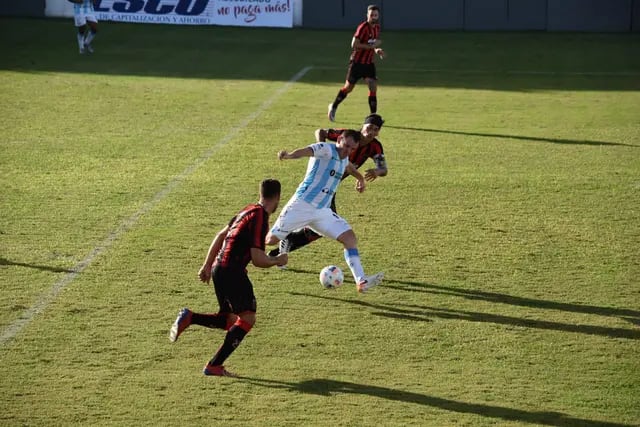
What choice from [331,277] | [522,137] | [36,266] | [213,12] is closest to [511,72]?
[522,137]

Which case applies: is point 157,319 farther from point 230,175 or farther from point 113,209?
point 230,175

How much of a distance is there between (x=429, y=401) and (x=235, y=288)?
1.99 meters

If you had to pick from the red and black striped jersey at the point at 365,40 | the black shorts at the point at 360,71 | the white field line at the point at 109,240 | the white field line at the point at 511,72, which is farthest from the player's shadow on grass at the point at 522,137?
the white field line at the point at 511,72

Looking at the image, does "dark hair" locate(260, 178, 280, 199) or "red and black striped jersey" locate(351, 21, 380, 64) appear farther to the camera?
"red and black striped jersey" locate(351, 21, 380, 64)

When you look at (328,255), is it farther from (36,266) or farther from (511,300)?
(36,266)

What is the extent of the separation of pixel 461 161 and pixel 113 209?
634 centimetres

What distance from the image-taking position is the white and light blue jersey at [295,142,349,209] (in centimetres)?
1130

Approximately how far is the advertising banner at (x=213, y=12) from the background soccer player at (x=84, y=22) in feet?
17.4

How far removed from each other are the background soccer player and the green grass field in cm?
274

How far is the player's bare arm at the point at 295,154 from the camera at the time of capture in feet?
34.7

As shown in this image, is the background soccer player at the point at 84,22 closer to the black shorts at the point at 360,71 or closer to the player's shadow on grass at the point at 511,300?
the black shorts at the point at 360,71

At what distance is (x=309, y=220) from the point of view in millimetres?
11305

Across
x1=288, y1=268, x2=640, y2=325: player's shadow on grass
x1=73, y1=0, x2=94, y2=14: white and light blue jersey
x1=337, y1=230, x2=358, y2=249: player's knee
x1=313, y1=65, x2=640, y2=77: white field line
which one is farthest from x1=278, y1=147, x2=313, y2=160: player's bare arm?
x1=73, y1=0, x2=94, y2=14: white and light blue jersey

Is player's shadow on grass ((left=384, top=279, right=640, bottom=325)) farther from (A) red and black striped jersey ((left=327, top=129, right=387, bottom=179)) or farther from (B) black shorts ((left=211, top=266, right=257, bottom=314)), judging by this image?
(B) black shorts ((left=211, top=266, right=257, bottom=314))
